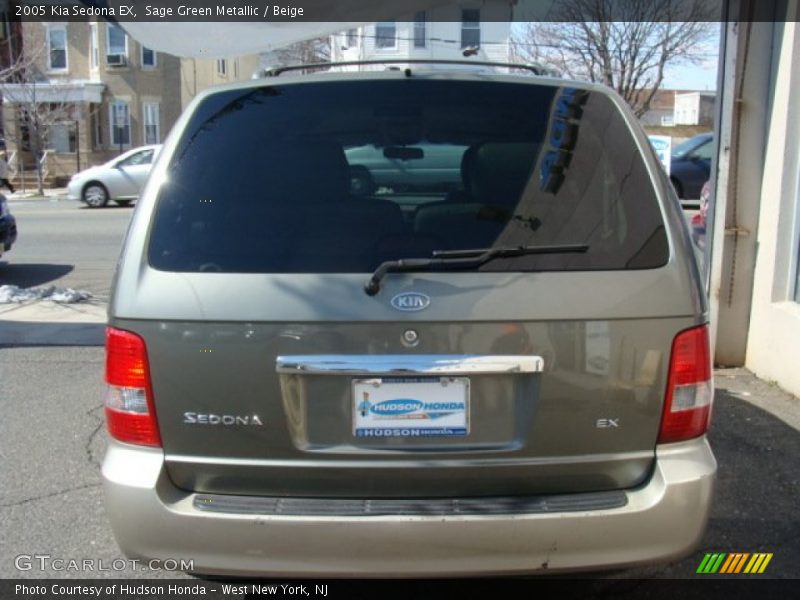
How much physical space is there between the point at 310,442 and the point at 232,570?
448 millimetres

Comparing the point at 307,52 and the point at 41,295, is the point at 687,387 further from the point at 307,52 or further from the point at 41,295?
the point at 307,52

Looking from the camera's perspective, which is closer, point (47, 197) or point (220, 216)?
point (220, 216)

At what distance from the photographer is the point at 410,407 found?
7.84 feet

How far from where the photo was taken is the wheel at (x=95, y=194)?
20141mm

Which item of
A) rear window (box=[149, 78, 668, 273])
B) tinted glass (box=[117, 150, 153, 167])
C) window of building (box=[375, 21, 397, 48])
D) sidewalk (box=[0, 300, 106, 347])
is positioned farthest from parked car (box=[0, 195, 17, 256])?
window of building (box=[375, 21, 397, 48])

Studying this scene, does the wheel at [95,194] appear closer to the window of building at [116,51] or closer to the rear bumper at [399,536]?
the window of building at [116,51]

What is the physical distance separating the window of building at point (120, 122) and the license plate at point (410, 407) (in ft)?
123

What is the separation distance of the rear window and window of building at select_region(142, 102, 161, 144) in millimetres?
36710

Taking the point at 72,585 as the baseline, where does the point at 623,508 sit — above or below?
above

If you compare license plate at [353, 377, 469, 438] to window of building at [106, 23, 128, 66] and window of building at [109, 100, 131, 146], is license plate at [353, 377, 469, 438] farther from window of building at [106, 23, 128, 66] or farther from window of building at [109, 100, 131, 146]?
window of building at [106, 23, 128, 66]

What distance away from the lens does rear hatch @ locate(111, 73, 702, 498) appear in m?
2.38

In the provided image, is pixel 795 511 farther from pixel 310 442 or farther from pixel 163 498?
pixel 163 498

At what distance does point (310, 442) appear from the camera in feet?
7.95

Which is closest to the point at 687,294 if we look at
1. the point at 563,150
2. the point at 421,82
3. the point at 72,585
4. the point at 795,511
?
the point at 563,150
